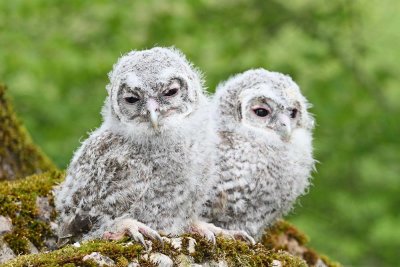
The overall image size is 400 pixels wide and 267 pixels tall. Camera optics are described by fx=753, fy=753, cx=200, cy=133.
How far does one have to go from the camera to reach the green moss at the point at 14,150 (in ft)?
17.7

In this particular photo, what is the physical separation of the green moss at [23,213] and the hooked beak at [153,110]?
3.56ft

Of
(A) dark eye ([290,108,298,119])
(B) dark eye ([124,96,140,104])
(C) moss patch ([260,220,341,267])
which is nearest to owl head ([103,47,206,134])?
(B) dark eye ([124,96,140,104])

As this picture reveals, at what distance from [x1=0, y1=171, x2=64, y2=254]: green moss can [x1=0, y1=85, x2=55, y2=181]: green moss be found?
0.71 m

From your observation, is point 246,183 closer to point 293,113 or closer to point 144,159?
point 293,113

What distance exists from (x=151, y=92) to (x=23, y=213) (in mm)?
1165

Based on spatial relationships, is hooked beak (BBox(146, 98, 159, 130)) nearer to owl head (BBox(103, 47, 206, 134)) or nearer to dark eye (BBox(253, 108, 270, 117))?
owl head (BBox(103, 47, 206, 134))

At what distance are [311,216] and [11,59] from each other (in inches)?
170

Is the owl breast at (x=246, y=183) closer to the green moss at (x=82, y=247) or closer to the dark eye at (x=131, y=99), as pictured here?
the green moss at (x=82, y=247)

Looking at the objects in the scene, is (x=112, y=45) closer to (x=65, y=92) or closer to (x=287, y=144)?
(x=65, y=92)

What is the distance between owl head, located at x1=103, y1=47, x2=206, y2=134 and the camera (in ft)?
12.7

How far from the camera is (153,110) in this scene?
12.6 feet

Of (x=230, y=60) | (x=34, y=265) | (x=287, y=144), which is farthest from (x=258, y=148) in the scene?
(x=230, y=60)

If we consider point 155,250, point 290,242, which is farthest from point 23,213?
point 290,242

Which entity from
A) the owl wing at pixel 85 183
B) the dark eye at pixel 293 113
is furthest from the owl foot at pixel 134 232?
the dark eye at pixel 293 113
